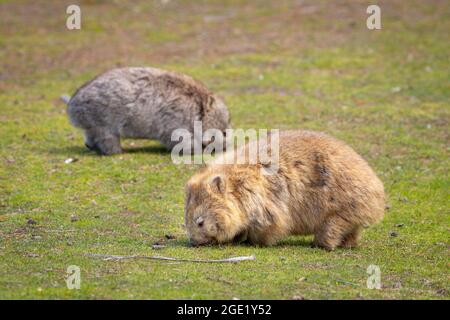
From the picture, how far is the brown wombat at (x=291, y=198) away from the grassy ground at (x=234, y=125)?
285mm

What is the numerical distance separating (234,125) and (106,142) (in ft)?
11.9

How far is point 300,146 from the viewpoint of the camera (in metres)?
11.4

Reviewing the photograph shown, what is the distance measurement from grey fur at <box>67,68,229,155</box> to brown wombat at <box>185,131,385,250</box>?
5.42 metres

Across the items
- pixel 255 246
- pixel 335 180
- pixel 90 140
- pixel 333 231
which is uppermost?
pixel 335 180

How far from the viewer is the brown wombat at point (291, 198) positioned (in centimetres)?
1081

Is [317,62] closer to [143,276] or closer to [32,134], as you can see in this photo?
[32,134]

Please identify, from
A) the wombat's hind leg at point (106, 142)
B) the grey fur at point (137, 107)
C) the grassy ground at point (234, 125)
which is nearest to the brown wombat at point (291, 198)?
the grassy ground at point (234, 125)

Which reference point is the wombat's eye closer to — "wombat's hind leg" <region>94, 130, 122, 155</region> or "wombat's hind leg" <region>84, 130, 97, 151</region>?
"wombat's hind leg" <region>94, 130, 122, 155</region>

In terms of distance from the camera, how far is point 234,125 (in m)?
19.0

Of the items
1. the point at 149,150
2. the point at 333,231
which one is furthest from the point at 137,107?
the point at 333,231

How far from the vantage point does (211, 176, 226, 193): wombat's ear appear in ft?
35.3

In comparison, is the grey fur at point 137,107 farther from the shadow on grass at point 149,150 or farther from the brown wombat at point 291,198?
the brown wombat at point 291,198

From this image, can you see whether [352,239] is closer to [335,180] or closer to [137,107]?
[335,180]

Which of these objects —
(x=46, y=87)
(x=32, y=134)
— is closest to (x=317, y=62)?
(x=46, y=87)
